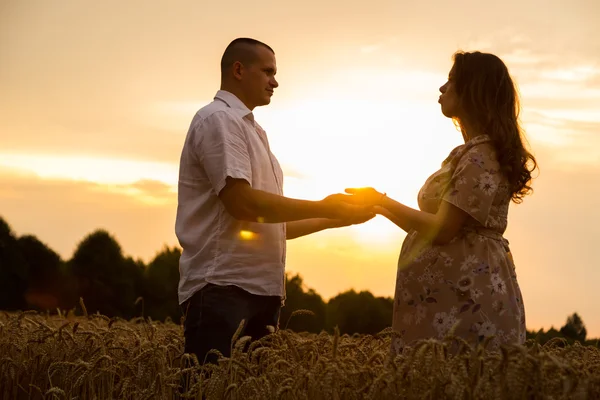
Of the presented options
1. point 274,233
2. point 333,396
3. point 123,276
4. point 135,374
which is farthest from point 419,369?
point 123,276

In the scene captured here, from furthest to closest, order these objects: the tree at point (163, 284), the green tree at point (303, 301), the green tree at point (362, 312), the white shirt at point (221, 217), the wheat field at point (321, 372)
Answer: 1. the tree at point (163, 284)
2. the green tree at point (303, 301)
3. the green tree at point (362, 312)
4. the white shirt at point (221, 217)
5. the wheat field at point (321, 372)

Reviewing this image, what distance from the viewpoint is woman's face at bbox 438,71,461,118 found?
542 centimetres

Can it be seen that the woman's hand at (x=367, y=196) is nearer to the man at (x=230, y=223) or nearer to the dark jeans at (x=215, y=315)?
the man at (x=230, y=223)

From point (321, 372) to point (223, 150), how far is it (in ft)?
5.74

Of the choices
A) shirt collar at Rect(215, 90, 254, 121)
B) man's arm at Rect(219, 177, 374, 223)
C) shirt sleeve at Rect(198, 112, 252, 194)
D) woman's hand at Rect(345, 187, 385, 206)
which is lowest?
man's arm at Rect(219, 177, 374, 223)

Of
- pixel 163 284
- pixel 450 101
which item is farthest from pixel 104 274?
pixel 450 101

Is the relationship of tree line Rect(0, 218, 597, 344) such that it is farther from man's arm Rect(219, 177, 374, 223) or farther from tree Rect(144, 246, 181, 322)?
man's arm Rect(219, 177, 374, 223)

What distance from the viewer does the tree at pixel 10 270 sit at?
45.0 ft

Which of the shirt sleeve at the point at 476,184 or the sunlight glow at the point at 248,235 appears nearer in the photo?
the shirt sleeve at the point at 476,184

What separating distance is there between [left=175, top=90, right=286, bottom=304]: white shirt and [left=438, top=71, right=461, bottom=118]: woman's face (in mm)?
1242

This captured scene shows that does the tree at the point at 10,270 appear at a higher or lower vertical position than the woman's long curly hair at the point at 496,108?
lower

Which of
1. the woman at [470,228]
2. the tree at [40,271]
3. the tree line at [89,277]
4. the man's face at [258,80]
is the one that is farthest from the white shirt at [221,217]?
the tree at [40,271]

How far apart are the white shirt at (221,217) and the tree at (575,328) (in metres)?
4.82

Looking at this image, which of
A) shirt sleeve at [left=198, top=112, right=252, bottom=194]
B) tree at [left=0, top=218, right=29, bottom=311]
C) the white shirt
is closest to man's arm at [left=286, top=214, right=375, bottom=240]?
the white shirt
